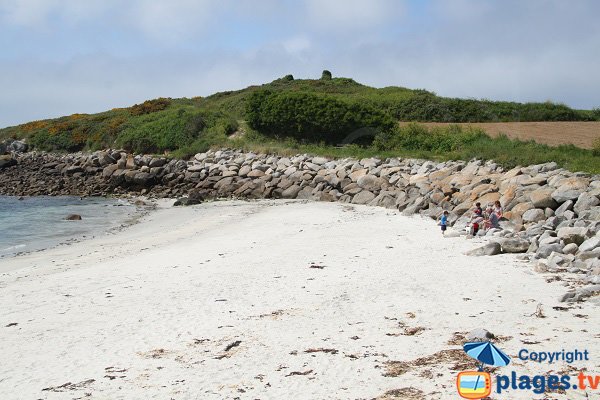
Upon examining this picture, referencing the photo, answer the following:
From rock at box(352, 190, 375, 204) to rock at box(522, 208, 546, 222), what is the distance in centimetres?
827

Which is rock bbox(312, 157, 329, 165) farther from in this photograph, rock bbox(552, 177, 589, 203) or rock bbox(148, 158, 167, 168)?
rock bbox(552, 177, 589, 203)

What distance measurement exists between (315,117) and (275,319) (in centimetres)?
2418

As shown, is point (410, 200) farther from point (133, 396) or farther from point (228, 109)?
point (228, 109)

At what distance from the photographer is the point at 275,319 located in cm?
816

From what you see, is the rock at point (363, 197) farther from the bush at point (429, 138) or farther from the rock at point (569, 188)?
the rock at point (569, 188)

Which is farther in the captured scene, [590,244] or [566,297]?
[590,244]

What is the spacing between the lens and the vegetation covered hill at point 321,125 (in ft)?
84.5

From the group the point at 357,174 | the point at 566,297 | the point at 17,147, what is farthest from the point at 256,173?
the point at 17,147

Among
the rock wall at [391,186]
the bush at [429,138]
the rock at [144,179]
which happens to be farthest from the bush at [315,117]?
the rock at [144,179]

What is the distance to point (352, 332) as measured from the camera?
738cm

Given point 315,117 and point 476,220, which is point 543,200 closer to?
point 476,220

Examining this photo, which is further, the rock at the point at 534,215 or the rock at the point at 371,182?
the rock at the point at 371,182

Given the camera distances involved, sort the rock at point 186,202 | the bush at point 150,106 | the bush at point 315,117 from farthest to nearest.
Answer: the bush at point 150,106 → the bush at point 315,117 → the rock at point 186,202

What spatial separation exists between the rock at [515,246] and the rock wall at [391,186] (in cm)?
2
